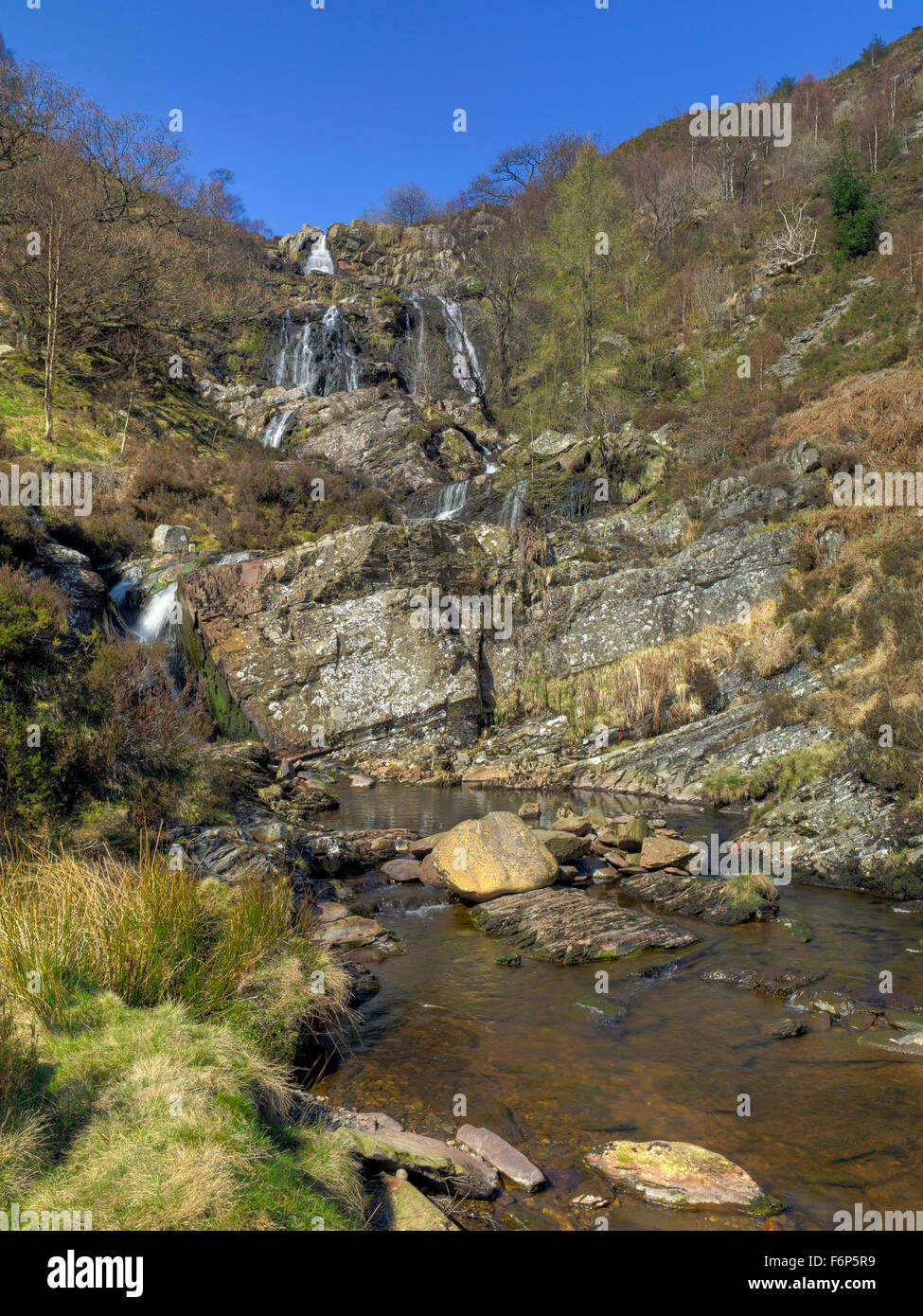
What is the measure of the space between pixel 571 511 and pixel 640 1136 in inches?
946

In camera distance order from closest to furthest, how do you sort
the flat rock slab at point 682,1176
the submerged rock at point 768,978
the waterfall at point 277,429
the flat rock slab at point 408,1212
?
the flat rock slab at point 408,1212 → the flat rock slab at point 682,1176 → the submerged rock at point 768,978 → the waterfall at point 277,429

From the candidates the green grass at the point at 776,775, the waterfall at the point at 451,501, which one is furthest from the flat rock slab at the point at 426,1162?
the waterfall at the point at 451,501

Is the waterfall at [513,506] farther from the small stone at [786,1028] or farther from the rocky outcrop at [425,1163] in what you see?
the rocky outcrop at [425,1163]

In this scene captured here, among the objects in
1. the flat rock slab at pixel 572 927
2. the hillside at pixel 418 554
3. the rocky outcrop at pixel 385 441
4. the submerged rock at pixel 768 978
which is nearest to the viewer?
the submerged rock at pixel 768 978

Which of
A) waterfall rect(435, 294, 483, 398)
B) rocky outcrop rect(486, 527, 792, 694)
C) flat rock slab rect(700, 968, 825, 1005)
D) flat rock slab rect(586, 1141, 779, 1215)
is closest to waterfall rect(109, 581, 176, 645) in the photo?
rocky outcrop rect(486, 527, 792, 694)

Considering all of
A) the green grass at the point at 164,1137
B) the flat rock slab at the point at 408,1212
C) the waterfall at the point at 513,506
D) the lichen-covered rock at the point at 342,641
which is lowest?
the flat rock slab at the point at 408,1212

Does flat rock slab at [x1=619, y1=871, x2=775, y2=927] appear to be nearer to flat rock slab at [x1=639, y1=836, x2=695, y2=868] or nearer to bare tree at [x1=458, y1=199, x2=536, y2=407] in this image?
flat rock slab at [x1=639, y1=836, x2=695, y2=868]

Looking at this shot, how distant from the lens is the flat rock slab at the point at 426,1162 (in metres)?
4.45

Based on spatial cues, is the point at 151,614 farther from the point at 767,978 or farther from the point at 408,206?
the point at 408,206

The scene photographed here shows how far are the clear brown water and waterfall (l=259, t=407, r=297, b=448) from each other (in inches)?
1298

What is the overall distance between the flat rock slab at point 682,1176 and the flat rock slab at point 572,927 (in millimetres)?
3544

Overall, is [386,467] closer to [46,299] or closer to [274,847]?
[46,299]

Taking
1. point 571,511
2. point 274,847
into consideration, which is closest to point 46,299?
point 571,511

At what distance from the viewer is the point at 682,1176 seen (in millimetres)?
4586
